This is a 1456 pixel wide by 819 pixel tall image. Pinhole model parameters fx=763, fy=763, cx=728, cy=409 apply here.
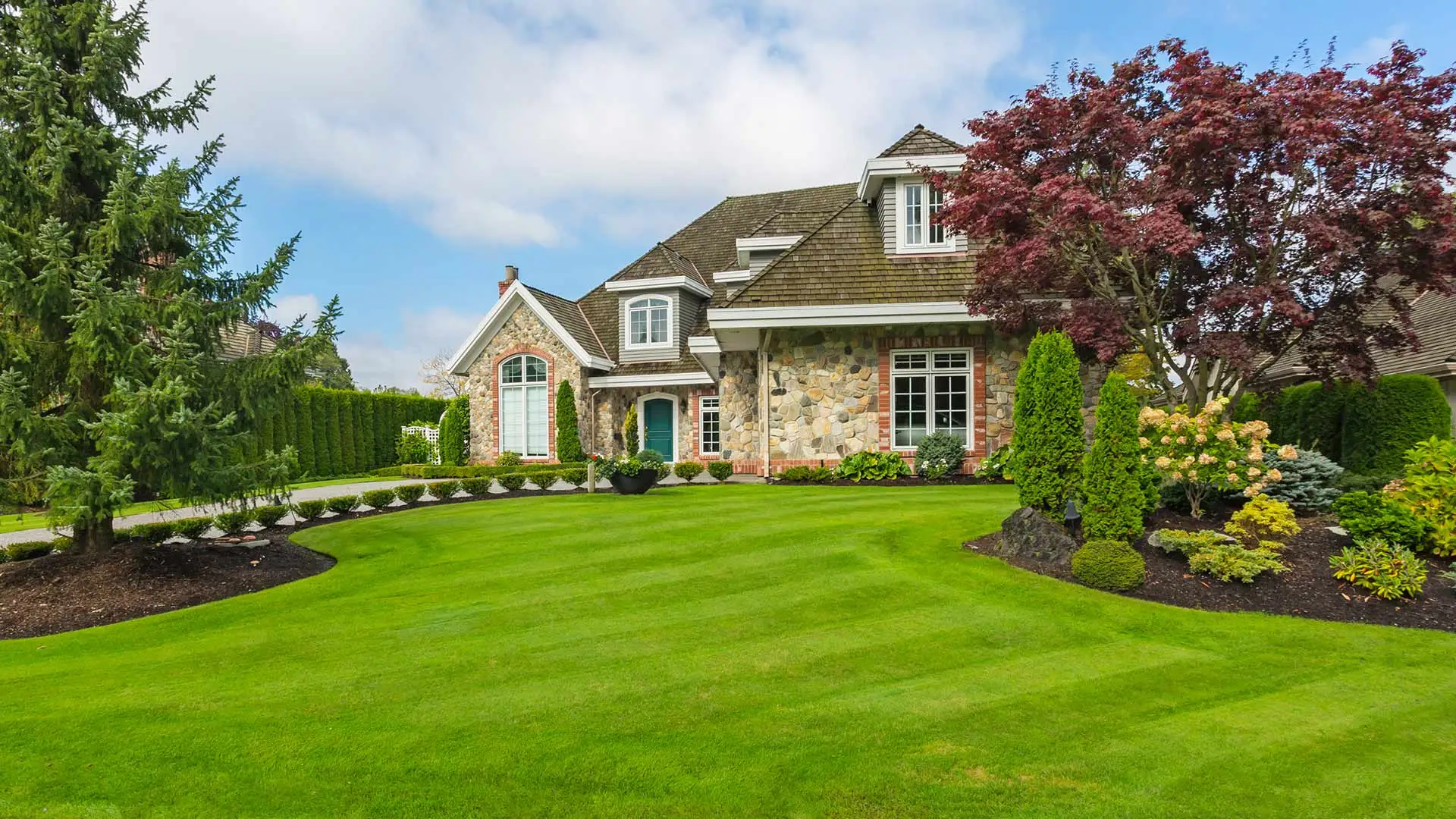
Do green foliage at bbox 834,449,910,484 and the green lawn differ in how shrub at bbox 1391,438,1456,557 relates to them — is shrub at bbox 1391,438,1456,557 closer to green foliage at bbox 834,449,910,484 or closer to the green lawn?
the green lawn

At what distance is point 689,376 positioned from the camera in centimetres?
2125

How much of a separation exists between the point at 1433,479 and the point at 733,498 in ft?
26.7

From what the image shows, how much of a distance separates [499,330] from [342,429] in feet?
17.9

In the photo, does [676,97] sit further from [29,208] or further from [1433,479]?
[1433,479]

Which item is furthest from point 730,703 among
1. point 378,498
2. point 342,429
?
point 342,429

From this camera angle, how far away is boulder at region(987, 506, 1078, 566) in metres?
7.32

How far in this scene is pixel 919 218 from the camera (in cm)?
1566

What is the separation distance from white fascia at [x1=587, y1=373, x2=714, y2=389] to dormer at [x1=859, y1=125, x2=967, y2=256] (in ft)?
23.5

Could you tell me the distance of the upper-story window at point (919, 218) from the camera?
1562 cm

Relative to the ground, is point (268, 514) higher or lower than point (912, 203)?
lower

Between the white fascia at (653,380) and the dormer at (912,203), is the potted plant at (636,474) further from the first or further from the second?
the white fascia at (653,380)

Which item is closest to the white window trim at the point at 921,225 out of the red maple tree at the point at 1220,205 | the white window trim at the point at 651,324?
the red maple tree at the point at 1220,205

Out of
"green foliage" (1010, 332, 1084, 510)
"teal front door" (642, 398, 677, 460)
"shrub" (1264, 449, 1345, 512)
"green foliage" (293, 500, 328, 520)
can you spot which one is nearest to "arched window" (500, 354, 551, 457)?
"teal front door" (642, 398, 677, 460)

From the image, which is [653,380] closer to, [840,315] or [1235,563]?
[840,315]
